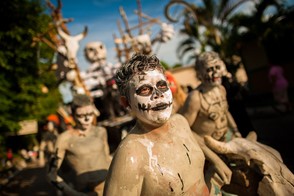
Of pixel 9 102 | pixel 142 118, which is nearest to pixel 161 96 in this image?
pixel 142 118

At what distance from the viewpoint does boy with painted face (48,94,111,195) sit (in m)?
3.09

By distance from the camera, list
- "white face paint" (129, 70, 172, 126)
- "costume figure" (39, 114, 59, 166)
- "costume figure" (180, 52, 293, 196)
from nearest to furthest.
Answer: "white face paint" (129, 70, 172, 126)
"costume figure" (180, 52, 293, 196)
"costume figure" (39, 114, 59, 166)

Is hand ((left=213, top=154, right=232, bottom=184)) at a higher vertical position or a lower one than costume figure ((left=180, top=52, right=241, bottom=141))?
lower

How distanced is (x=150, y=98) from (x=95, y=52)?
22.8 ft

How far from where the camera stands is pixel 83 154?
315cm

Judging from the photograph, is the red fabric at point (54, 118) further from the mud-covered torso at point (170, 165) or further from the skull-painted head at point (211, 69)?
the mud-covered torso at point (170, 165)

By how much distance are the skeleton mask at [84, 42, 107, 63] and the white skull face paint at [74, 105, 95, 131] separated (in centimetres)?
527

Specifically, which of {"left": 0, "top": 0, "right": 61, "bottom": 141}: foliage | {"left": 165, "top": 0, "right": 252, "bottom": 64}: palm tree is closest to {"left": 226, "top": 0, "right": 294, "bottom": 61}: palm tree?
{"left": 165, "top": 0, "right": 252, "bottom": 64}: palm tree

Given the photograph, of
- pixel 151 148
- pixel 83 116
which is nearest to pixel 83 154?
pixel 83 116

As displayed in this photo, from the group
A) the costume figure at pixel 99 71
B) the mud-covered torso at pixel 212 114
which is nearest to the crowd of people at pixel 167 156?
the mud-covered torso at pixel 212 114

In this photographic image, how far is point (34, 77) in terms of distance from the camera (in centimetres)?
853

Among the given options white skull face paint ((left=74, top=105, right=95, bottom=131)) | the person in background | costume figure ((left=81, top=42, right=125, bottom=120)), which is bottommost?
the person in background

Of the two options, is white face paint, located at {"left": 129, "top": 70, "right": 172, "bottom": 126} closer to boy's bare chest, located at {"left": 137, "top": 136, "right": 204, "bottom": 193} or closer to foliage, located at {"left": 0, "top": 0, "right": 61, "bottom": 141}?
boy's bare chest, located at {"left": 137, "top": 136, "right": 204, "bottom": 193}

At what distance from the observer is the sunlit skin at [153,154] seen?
157 cm
